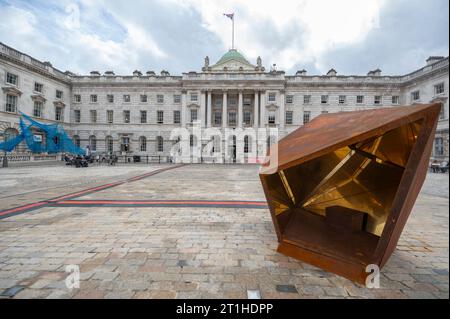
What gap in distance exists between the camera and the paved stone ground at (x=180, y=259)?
8.79 ft

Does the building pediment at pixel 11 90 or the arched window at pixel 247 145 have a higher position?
the building pediment at pixel 11 90

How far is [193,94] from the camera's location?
34312 mm

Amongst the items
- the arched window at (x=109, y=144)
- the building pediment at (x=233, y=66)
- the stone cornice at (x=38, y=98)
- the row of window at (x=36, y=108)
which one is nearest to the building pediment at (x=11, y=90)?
the row of window at (x=36, y=108)

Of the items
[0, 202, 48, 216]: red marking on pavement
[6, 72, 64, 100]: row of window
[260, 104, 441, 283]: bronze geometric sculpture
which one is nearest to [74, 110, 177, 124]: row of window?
[6, 72, 64, 100]: row of window

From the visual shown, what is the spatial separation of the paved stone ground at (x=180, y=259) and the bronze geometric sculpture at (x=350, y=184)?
0.42 metres

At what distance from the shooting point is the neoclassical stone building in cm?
3322

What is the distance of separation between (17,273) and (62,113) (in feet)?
130

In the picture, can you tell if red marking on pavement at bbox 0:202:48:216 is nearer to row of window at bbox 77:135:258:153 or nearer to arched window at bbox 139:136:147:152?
row of window at bbox 77:135:258:153

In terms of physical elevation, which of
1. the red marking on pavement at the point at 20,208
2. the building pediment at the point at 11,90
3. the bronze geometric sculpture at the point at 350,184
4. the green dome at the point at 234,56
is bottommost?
the red marking on pavement at the point at 20,208

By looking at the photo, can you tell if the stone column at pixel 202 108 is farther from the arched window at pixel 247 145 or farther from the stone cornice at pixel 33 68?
the stone cornice at pixel 33 68

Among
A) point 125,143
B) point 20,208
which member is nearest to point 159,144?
point 125,143

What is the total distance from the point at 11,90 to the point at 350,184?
37.0m

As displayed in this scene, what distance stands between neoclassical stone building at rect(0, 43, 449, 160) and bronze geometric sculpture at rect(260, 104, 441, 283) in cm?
2863

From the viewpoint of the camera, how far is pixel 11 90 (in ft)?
82.5
